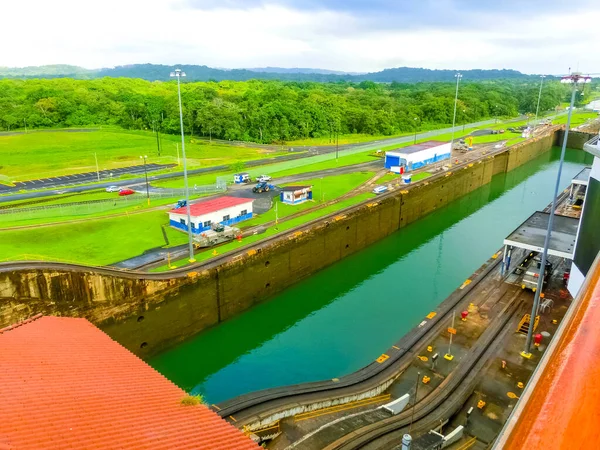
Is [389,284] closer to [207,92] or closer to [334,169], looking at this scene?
[334,169]

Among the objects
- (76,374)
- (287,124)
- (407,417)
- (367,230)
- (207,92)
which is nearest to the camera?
(76,374)

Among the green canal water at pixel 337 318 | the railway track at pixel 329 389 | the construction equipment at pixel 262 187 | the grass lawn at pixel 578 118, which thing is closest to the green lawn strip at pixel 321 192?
the construction equipment at pixel 262 187

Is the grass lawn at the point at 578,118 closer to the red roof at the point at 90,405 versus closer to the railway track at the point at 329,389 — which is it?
the railway track at the point at 329,389

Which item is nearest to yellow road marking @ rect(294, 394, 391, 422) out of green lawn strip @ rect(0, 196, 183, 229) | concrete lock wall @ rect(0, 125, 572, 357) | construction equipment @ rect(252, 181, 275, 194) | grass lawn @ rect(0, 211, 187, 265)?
concrete lock wall @ rect(0, 125, 572, 357)

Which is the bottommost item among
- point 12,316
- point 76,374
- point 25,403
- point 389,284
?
point 389,284

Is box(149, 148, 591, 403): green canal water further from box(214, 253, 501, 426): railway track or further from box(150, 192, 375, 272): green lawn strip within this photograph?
box(150, 192, 375, 272): green lawn strip

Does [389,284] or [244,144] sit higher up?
[244,144]

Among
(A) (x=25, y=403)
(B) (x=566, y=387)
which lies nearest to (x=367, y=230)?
(A) (x=25, y=403)
